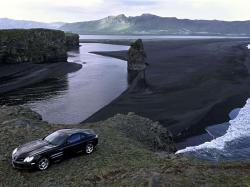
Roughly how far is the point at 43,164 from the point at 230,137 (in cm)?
2551

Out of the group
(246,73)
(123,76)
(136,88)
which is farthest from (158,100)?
(246,73)

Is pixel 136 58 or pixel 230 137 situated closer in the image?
pixel 230 137

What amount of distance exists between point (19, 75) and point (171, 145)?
66437 mm

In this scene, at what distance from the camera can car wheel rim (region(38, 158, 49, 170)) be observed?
2467cm

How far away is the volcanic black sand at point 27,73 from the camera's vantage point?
281ft

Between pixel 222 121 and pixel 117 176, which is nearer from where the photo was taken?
pixel 117 176

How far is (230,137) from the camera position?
43719 millimetres

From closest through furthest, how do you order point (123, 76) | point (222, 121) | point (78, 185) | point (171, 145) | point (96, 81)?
1. point (78, 185)
2. point (171, 145)
3. point (222, 121)
4. point (96, 81)
5. point (123, 76)

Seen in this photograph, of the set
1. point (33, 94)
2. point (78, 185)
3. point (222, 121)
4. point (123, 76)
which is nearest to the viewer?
point (78, 185)

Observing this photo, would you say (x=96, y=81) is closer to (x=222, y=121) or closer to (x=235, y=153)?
(x=222, y=121)

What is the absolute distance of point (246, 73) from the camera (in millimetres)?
95438

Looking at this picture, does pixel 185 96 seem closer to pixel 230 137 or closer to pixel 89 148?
pixel 230 137

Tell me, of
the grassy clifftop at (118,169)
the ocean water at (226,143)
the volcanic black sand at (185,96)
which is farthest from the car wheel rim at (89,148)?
the volcanic black sand at (185,96)

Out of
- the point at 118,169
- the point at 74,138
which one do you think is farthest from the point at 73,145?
the point at 118,169
